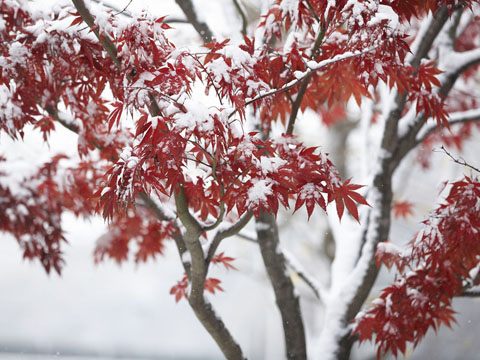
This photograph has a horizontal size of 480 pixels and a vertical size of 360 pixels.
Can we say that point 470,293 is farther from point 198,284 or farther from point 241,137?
point 241,137

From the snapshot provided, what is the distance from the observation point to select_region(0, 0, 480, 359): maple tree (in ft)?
3.99

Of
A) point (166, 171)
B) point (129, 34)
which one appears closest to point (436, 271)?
point (166, 171)

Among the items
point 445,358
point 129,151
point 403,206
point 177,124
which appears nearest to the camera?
point 177,124

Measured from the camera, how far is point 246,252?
251 inches

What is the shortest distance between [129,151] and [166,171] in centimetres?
12

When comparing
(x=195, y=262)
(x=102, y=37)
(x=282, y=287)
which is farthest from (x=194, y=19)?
(x=282, y=287)

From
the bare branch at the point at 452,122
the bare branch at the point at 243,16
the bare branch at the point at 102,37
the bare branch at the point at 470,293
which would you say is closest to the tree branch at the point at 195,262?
the bare branch at the point at 102,37

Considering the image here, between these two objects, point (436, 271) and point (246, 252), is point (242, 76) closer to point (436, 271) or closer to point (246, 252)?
point (436, 271)

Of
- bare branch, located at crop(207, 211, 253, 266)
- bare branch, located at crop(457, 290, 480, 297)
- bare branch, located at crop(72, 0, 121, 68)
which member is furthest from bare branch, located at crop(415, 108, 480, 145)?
bare branch, located at crop(72, 0, 121, 68)

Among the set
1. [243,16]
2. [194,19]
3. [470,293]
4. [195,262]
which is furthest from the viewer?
[243,16]

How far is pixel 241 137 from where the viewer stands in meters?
1.30

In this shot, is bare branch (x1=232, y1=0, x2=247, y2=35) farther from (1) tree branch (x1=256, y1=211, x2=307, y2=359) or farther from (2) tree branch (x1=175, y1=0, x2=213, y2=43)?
(1) tree branch (x1=256, y1=211, x2=307, y2=359)

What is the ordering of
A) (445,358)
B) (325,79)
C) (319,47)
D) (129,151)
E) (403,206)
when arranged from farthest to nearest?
(445,358)
(403,206)
(325,79)
(319,47)
(129,151)

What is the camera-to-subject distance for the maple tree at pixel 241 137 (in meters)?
1.21
